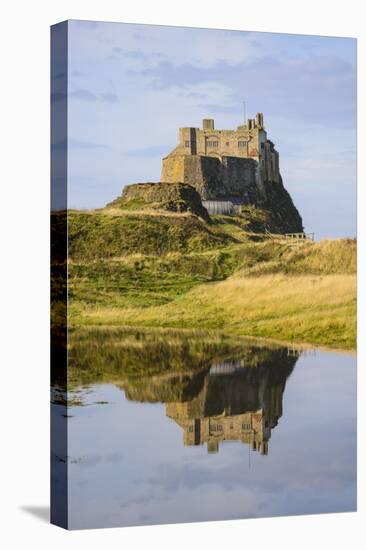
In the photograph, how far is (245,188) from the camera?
20.9m

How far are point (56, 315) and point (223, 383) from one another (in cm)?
220

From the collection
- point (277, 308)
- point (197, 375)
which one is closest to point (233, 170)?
point (277, 308)

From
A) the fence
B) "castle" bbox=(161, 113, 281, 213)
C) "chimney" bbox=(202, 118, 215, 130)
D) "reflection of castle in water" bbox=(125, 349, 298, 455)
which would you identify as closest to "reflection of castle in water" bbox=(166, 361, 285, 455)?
"reflection of castle in water" bbox=(125, 349, 298, 455)

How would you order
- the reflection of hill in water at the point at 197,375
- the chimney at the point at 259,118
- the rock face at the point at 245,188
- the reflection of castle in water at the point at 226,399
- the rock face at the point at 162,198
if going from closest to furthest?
the reflection of hill in water at the point at 197,375
the rock face at the point at 162,198
the reflection of castle in water at the point at 226,399
the chimney at the point at 259,118
the rock face at the point at 245,188

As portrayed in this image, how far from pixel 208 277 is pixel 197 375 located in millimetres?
1265

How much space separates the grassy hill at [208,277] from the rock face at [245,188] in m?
0.17

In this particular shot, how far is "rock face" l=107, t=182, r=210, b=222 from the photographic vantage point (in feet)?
64.6

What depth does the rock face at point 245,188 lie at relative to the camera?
2056cm

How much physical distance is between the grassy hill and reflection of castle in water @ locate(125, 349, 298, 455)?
0.52 meters

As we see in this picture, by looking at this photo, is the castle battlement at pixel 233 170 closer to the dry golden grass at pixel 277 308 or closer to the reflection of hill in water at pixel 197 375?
the dry golden grass at pixel 277 308

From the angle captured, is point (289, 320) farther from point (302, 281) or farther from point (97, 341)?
point (97, 341)

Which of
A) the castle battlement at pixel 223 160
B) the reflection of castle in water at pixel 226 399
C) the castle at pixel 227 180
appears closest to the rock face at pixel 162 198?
the castle at pixel 227 180

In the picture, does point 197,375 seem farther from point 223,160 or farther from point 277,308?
point 223,160

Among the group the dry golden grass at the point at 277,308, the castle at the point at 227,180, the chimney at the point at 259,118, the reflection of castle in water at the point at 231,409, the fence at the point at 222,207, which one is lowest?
the reflection of castle in water at the point at 231,409
